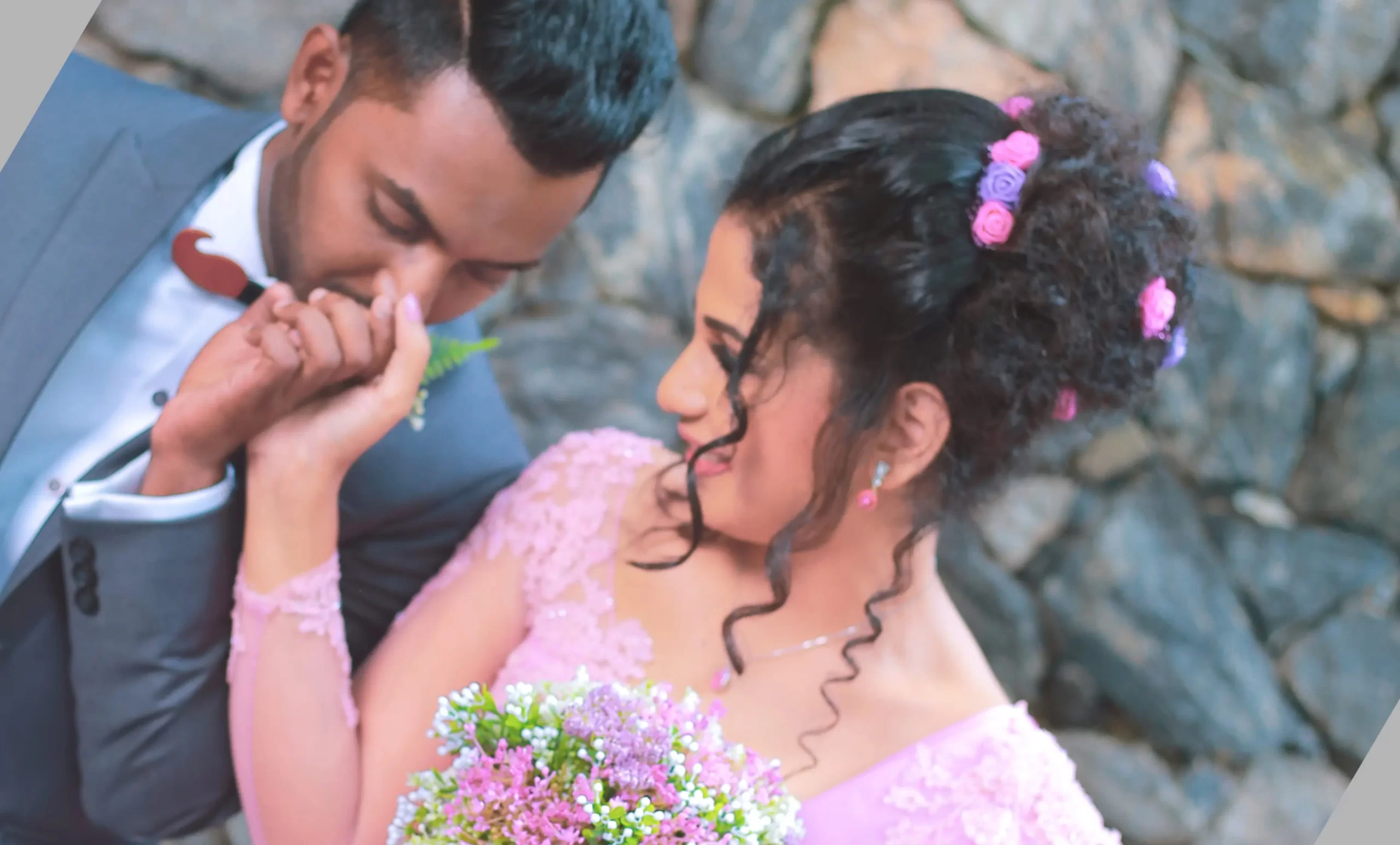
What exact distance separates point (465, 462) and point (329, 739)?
36cm

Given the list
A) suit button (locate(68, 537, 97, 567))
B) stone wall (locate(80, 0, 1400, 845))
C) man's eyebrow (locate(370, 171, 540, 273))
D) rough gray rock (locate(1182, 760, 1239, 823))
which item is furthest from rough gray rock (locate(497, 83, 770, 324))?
rough gray rock (locate(1182, 760, 1239, 823))

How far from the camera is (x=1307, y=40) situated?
1.36m

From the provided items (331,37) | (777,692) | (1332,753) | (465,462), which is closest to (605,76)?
(331,37)

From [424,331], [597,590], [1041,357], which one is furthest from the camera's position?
[597,590]

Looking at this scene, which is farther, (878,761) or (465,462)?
(465,462)

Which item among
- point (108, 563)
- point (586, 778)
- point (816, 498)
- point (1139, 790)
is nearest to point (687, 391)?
point (816, 498)

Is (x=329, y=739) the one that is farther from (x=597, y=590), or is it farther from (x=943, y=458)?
(x=943, y=458)

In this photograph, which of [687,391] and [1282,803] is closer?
[687,391]

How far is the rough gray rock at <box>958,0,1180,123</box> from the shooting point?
1389 mm

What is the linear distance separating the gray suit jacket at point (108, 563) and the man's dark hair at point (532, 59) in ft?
0.66

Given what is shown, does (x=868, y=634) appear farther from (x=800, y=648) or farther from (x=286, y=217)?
(x=286, y=217)

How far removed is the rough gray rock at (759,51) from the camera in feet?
4.61

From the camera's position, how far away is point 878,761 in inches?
51.6

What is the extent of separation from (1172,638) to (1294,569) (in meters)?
0.17
